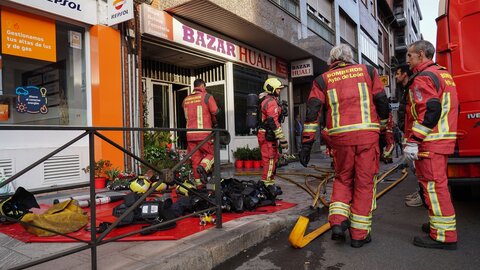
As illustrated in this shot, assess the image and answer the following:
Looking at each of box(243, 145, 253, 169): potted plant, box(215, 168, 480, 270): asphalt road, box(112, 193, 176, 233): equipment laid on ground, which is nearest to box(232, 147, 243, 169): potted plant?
box(243, 145, 253, 169): potted plant

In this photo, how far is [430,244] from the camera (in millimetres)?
3127

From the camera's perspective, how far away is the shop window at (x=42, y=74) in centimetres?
561

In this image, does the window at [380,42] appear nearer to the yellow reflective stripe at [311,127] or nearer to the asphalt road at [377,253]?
the asphalt road at [377,253]

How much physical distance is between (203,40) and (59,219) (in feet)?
21.0

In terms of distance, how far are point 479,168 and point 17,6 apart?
263 inches

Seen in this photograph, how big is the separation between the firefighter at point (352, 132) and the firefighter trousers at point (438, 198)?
431mm

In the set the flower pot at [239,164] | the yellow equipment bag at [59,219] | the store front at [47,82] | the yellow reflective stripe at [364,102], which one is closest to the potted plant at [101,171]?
the store front at [47,82]

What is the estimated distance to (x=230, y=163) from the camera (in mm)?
10391

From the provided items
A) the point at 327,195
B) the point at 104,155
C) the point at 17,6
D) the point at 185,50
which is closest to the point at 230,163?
the point at 185,50

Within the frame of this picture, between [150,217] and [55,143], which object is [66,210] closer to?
[150,217]

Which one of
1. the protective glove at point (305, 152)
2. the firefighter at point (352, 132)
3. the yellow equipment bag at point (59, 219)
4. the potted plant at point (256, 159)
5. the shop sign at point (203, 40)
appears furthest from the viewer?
the potted plant at point (256, 159)

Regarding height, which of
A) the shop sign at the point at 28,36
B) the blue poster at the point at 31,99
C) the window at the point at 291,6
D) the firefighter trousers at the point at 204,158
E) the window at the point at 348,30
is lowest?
the firefighter trousers at the point at 204,158

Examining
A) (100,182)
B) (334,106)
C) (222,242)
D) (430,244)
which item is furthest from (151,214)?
(100,182)

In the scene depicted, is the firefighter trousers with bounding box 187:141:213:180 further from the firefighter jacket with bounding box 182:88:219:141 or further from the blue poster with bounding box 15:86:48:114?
the blue poster with bounding box 15:86:48:114
